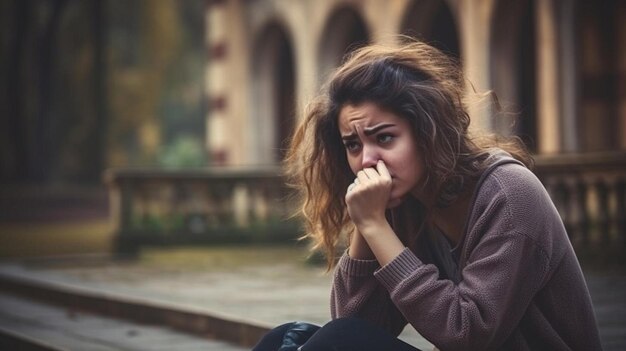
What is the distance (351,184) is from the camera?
370 cm

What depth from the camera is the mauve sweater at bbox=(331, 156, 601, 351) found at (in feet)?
10.9

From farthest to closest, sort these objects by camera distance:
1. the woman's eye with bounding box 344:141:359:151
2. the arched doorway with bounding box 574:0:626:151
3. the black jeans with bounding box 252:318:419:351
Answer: the arched doorway with bounding box 574:0:626:151
the woman's eye with bounding box 344:141:359:151
the black jeans with bounding box 252:318:419:351

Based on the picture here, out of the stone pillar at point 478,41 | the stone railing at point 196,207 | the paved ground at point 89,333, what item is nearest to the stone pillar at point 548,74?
the stone pillar at point 478,41

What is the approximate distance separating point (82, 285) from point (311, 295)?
2.57 m

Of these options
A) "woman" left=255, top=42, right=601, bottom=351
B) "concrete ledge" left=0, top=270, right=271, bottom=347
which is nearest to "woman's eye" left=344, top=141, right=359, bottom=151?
"woman" left=255, top=42, right=601, bottom=351

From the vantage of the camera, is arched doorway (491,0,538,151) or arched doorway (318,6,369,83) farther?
arched doorway (318,6,369,83)

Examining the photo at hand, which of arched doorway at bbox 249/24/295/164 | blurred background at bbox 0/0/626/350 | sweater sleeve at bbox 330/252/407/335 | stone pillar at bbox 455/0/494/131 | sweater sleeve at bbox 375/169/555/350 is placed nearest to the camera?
sweater sleeve at bbox 375/169/555/350

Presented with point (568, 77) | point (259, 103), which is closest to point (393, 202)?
point (568, 77)

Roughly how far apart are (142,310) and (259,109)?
504 inches

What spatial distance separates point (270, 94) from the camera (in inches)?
862

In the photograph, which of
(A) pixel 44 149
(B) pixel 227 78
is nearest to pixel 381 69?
(B) pixel 227 78

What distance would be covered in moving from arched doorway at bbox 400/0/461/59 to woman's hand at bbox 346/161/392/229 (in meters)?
12.4

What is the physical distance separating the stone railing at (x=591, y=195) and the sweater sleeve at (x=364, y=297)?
813cm

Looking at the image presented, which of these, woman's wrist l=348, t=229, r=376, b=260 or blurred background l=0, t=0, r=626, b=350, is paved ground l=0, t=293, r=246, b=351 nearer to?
blurred background l=0, t=0, r=626, b=350
